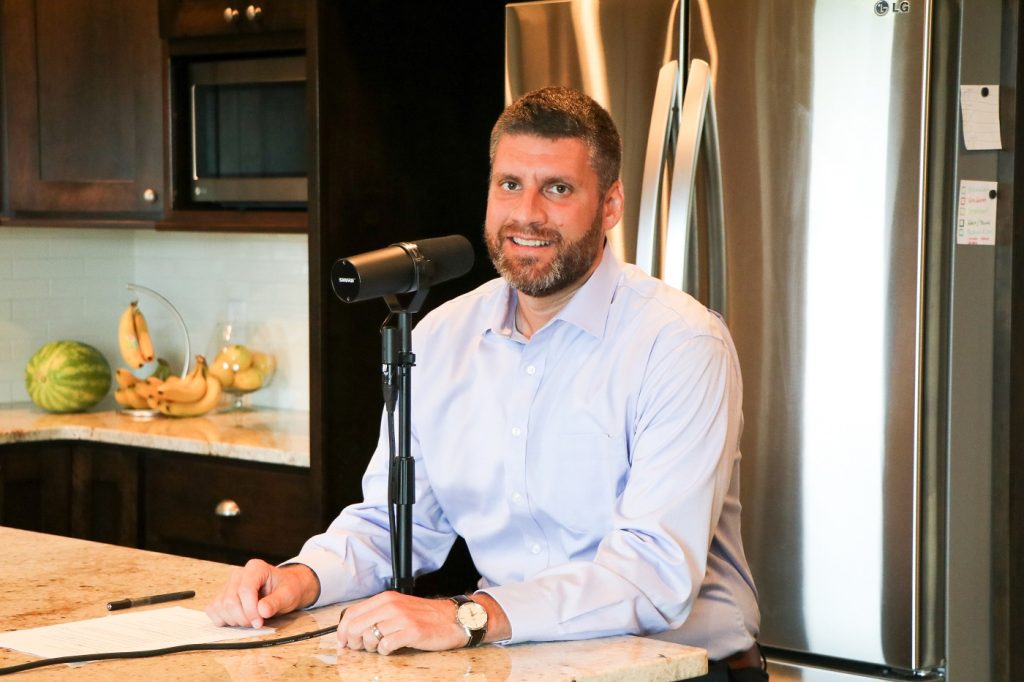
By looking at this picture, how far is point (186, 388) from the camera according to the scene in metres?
3.90

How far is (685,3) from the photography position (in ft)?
9.23

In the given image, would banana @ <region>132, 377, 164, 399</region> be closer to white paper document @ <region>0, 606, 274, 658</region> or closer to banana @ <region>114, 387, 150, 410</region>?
banana @ <region>114, 387, 150, 410</region>

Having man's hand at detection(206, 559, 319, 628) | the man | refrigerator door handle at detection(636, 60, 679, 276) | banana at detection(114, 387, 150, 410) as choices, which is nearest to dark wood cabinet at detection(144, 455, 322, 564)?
banana at detection(114, 387, 150, 410)

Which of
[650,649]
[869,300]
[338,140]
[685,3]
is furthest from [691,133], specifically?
[650,649]

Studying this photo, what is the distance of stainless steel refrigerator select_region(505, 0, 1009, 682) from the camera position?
8.43 feet

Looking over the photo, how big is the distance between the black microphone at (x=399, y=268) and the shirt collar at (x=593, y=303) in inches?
11.7

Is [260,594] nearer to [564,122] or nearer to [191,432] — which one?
[564,122]

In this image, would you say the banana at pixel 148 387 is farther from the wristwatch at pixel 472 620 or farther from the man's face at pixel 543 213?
the wristwatch at pixel 472 620

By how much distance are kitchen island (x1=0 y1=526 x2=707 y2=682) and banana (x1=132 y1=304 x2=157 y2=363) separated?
2.18 metres

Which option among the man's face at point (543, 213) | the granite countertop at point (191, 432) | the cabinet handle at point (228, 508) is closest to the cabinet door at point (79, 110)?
the granite countertop at point (191, 432)

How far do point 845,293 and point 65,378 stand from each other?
7.67 feet

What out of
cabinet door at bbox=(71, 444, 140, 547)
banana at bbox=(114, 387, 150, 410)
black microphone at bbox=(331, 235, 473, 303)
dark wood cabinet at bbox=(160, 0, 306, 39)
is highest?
dark wood cabinet at bbox=(160, 0, 306, 39)

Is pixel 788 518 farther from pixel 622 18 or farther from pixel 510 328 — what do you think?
pixel 622 18

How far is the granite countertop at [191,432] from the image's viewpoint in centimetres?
348
